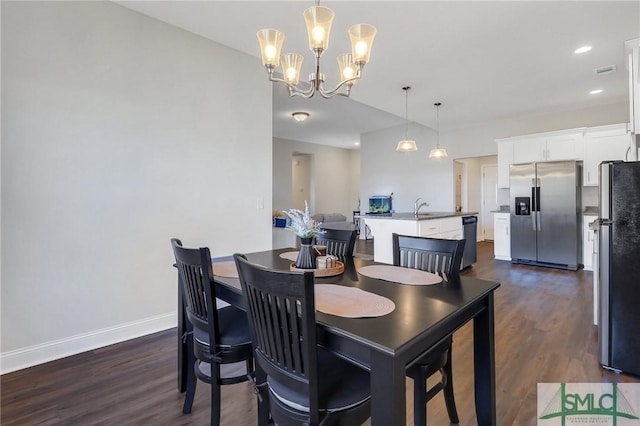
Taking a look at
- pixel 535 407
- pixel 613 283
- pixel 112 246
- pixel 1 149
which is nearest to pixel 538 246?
pixel 613 283

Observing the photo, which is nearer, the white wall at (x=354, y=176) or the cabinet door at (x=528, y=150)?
the cabinet door at (x=528, y=150)

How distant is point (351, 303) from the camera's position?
47.2 inches

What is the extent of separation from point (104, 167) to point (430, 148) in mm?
6838

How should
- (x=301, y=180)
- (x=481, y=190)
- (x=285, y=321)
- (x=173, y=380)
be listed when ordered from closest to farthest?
(x=285, y=321) < (x=173, y=380) < (x=481, y=190) < (x=301, y=180)

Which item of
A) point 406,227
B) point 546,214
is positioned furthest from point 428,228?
point 546,214

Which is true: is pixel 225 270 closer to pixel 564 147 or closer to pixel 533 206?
pixel 533 206

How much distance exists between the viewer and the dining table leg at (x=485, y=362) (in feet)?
4.67

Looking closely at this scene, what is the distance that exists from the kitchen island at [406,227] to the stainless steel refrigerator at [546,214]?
58.3 inches

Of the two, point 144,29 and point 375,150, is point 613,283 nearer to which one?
point 144,29

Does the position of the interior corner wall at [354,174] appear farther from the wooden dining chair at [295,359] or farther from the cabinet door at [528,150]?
the wooden dining chair at [295,359]

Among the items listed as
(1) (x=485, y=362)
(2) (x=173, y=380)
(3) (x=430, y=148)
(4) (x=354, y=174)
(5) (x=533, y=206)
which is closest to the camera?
(1) (x=485, y=362)

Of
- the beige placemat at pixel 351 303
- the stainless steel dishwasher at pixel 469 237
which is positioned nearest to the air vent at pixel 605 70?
the stainless steel dishwasher at pixel 469 237

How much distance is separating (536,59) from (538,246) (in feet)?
10.4

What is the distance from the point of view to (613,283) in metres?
2.07
